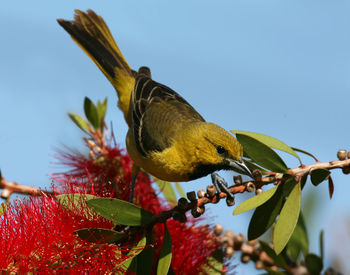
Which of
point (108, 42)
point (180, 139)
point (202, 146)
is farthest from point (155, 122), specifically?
point (108, 42)

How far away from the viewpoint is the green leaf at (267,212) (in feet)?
6.35

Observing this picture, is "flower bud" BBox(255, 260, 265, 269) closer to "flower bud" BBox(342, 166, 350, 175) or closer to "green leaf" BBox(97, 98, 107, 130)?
"flower bud" BBox(342, 166, 350, 175)

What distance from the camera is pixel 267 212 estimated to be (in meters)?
1.94

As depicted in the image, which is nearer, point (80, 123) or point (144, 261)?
point (144, 261)

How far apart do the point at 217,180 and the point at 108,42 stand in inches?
101

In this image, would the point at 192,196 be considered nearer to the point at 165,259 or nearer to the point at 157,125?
the point at 165,259

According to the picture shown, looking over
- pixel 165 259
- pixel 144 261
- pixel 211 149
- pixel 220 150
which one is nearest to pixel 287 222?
pixel 165 259

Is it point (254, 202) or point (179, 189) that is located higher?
point (179, 189)

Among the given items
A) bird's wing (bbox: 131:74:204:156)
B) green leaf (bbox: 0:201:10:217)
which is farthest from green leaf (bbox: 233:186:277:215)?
bird's wing (bbox: 131:74:204:156)

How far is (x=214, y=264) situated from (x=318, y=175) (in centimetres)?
90

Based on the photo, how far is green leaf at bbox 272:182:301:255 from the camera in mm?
1729

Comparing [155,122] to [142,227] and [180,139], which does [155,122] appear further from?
[142,227]

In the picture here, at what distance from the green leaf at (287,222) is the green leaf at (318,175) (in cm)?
8

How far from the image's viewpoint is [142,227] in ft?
6.68
